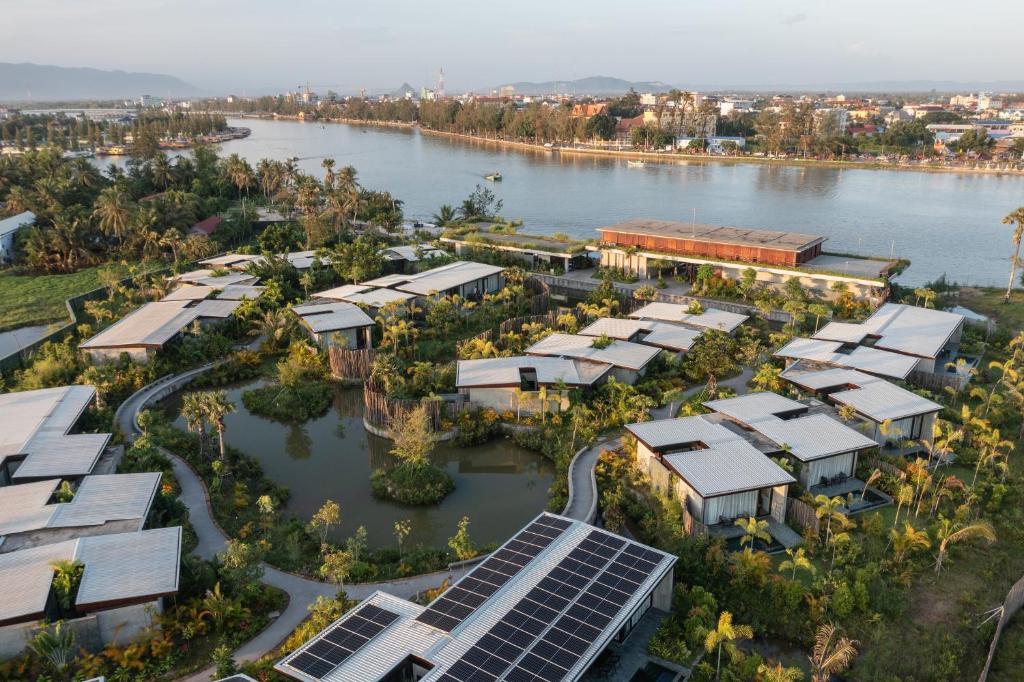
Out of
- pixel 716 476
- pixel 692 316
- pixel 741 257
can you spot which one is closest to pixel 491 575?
pixel 716 476

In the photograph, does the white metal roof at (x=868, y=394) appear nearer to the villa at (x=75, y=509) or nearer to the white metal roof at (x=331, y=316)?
the white metal roof at (x=331, y=316)

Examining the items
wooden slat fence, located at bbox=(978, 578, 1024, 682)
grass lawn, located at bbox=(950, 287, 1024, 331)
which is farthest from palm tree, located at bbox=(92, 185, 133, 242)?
grass lawn, located at bbox=(950, 287, 1024, 331)

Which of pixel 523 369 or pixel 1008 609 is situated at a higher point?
pixel 523 369

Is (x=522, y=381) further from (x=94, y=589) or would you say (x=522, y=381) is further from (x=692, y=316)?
(x=94, y=589)

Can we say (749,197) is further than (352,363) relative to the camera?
Yes

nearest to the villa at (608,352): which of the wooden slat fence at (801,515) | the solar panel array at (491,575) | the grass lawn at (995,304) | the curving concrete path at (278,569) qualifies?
the curving concrete path at (278,569)

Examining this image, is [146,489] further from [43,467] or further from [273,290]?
[273,290]

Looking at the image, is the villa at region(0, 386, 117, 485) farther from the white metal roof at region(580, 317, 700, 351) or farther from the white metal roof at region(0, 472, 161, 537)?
the white metal roof at region(580, 317, 700, 351)
